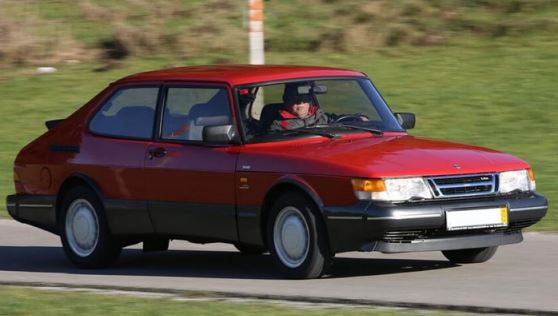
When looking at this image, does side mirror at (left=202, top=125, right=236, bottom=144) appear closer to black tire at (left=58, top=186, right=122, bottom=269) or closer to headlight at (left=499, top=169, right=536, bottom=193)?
black tire at (left=58, top=186, right=122, bottom=269)

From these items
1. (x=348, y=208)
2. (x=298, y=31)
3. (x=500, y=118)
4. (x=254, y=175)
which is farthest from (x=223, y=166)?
(x=298, y=31)

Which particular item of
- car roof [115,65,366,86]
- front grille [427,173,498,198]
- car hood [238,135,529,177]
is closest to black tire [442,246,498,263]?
car hood [238,135,529,177]

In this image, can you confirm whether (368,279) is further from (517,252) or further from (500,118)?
(500,118)

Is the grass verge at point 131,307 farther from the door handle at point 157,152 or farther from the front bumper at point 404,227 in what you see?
the door handle at point 157,152

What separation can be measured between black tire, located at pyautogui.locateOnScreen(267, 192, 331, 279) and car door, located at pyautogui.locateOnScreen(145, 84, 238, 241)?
41 centimetres

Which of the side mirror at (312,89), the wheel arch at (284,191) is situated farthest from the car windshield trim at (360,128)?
the wheel arch at (284,191)

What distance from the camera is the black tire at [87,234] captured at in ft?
36.7

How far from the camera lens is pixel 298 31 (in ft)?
84.2

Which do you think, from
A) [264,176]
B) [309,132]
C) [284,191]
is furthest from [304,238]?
[309,132]

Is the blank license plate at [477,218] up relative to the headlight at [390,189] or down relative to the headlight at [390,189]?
down

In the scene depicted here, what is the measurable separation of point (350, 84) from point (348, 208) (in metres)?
1.96

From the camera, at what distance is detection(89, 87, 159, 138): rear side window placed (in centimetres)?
1106

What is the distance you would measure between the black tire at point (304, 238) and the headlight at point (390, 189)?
16.5 inches

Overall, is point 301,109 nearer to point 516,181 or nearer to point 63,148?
point 516,181
